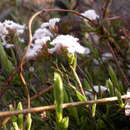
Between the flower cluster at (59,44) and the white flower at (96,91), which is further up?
the flower cluster at (59,44)

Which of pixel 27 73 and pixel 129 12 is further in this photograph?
pixel 129 12

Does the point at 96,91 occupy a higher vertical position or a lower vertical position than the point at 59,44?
lower

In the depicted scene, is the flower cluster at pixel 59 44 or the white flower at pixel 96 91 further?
the white flower at pixel 96 91

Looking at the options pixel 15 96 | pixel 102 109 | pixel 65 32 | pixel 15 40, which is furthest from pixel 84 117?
pixel 65 32

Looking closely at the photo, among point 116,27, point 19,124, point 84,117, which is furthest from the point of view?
point 116,27

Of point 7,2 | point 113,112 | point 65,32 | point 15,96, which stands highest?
point 7,2

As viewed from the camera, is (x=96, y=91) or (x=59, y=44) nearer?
(x=59, y=44)

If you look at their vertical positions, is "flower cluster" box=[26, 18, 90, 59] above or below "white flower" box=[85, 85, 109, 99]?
above

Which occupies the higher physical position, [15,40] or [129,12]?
[129,12]

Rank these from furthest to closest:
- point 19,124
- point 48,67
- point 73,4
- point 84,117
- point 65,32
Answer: point 73,4, point 48,67, point 65,32, point 84,117, point 19,124

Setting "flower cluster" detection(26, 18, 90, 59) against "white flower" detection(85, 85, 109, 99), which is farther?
"white flower" detection(85, 85, 109, 99)

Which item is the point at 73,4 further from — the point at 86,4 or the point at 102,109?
the point at 102,109
